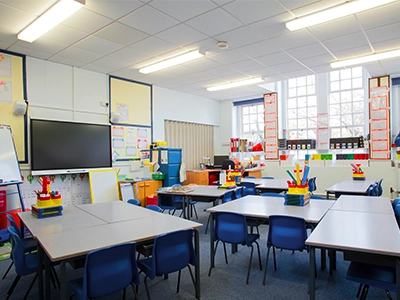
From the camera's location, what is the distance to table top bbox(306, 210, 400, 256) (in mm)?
1944

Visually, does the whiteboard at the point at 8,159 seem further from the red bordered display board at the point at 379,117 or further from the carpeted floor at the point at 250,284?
the red bordered display board at the point at 379,117

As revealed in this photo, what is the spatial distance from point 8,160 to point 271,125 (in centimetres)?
702

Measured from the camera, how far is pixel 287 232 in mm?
2791

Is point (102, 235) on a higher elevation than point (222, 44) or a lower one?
lower

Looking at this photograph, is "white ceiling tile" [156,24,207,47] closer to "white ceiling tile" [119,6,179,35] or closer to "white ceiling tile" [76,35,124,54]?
"white ceiling tile" [119,6,179,35]

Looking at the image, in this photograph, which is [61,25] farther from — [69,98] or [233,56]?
[233,56]

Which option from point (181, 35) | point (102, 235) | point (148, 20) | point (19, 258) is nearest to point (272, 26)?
point (181, 35)

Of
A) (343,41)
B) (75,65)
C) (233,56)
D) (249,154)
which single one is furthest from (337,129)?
(75,65)

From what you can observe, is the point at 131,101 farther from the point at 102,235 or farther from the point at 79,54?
the point at 102,235

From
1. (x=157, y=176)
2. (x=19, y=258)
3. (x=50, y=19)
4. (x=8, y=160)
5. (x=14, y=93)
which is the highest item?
(x=50, y=19)

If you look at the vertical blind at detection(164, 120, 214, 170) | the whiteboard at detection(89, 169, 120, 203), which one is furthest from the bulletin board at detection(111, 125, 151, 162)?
the vertical blind at detection(164, 120, 214, 170)

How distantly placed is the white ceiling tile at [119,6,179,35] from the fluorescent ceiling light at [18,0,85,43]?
67 cm

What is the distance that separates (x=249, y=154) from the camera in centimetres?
973

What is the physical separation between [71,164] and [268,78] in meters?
5.22
